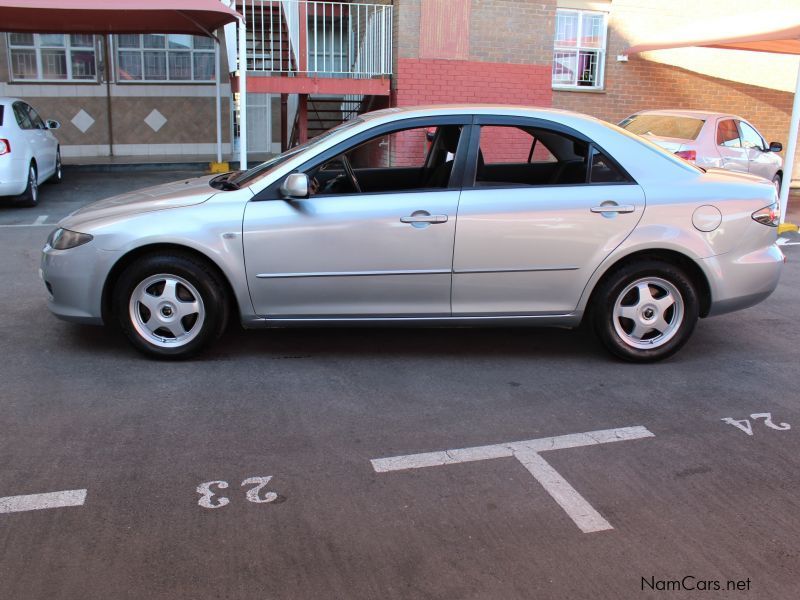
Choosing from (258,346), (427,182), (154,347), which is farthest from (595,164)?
(154,347)

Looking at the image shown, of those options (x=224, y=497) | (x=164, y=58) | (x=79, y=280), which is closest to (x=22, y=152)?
(x=79, y=280)

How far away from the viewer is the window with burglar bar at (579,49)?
15.8 m

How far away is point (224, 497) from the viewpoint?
11.9 ft

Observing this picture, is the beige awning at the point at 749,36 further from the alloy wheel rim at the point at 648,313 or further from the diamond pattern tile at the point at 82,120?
the diamond pattern tile at the point at 82,120

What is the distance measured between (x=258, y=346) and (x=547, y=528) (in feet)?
9.52

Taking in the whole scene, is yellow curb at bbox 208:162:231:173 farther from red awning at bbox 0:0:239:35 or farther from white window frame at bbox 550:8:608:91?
white window frame at bbox 550:8:608:91

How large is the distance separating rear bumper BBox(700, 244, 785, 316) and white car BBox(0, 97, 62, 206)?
963 centimetres

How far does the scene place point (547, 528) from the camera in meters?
3.42

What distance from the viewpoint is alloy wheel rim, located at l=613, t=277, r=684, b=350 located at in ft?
17.9

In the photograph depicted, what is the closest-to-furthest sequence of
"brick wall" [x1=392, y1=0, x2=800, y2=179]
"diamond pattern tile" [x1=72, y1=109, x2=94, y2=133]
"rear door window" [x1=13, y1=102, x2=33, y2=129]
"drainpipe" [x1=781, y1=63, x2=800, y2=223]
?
1. "drainpipe" [x1=781, y1=63, x2=800, y2=223]
2. "rear door window" [x1=13, y1=102, x2=33, y2=129]
3. "brick wall" [x1=392, y1=0, x2=800, y2=179]
4. "diamond pattern tile" [x1=72, y1=109, x2=94, y2=133]

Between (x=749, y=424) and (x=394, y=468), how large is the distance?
6.80ft

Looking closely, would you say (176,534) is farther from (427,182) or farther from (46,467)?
(427,182)

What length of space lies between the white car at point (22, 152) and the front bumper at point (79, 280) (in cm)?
686

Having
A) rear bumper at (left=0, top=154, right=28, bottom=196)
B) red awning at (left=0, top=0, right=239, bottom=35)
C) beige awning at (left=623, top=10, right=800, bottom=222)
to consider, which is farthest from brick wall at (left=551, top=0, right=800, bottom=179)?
rear bumper at (left=0, top=154, right=28, bottom=196)
